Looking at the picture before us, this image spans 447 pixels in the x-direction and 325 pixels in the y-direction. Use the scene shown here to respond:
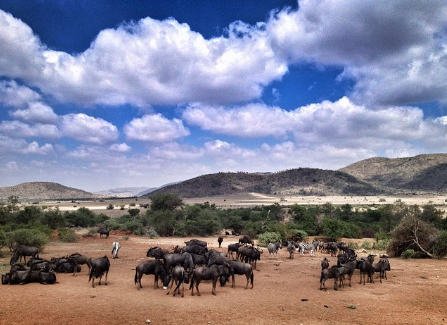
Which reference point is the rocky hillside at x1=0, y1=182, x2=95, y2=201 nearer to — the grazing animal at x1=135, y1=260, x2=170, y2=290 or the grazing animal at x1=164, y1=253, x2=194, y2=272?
the grazing animal at x1=164, y1=253, x2=194, y2=272

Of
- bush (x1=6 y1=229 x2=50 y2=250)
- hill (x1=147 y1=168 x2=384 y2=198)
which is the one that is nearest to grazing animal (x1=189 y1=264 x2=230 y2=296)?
bush (x1=6 y1=229 x2=50 y2=250)

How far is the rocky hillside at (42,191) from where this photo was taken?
541 ft

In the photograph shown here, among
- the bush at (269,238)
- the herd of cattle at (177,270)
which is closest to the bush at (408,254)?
the herd of cattle at (177,270)

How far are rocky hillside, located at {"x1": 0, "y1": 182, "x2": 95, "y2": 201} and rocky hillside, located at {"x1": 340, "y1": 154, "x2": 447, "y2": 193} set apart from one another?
15347 centimetres

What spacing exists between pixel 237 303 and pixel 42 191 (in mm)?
187097

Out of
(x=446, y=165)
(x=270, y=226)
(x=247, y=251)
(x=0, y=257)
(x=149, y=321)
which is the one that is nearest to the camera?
(x=149, y=321)

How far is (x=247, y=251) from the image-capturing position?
66.5 ft

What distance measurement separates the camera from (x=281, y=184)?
152m

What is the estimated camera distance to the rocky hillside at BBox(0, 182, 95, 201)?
16475 cm

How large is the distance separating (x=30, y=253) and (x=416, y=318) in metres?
20.8

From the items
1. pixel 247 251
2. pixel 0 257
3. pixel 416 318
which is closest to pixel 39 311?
pixel 247 251

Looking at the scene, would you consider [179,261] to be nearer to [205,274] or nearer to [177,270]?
[177,270]

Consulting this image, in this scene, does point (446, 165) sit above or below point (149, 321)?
above

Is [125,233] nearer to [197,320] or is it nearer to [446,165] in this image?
[197,320]
